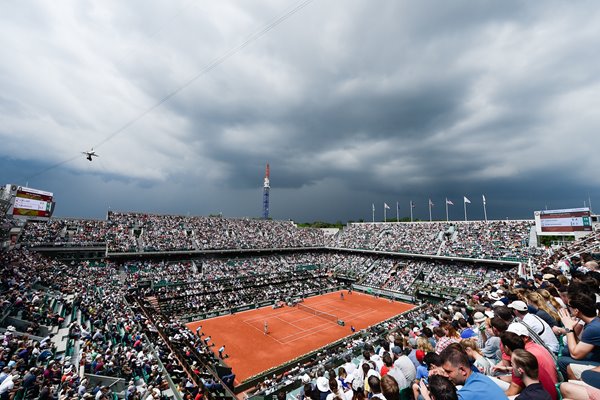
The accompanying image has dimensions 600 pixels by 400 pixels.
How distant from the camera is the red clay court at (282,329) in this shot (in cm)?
2332

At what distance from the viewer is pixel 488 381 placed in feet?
9.64

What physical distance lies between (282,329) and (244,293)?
10465 mm

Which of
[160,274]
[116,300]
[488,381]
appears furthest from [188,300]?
[488,381]

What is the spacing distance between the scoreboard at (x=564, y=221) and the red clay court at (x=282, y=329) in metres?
21.2

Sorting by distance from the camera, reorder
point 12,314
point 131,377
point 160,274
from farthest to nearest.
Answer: point 160,274 < point 12,314 < point 131,377

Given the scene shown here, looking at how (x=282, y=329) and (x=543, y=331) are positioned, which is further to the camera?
(x=282, y=329)

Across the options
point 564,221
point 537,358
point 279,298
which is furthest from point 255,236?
point 537,358

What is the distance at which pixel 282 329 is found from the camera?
29531 millimetres

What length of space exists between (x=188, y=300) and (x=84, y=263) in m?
13.7

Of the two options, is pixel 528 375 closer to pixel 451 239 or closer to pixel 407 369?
pixel 407 369

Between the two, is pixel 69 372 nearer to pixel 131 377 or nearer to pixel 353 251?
pixel 131 377

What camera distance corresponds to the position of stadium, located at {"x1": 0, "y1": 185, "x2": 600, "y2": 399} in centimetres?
1074

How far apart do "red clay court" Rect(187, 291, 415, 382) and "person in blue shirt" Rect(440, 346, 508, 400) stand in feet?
67.1

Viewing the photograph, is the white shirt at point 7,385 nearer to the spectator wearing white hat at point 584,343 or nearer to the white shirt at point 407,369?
the white shirt at point 407,369
